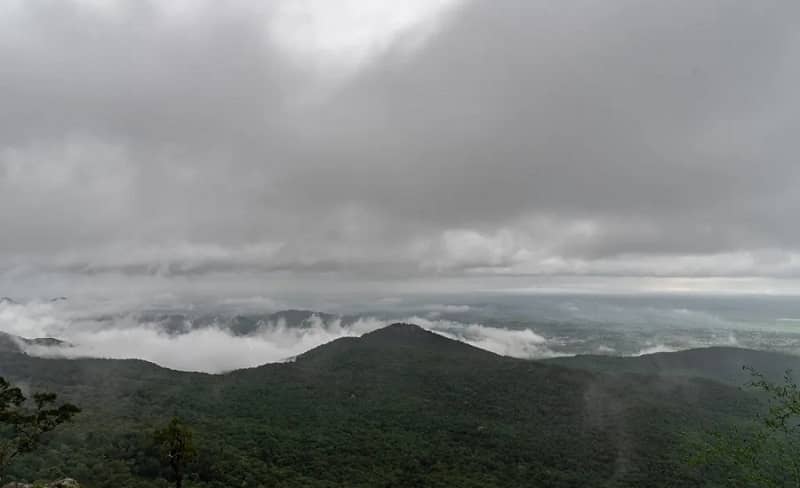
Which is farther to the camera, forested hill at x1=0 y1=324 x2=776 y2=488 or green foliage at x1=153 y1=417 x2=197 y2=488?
forested hill at x1=0 y1=324 x2=776 y2=488

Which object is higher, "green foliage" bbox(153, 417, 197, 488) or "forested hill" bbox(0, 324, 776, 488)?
"green foliage" bbox(153, 417, 197, 488)

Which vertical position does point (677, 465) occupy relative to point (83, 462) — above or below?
below

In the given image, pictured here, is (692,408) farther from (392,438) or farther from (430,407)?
(392,438)

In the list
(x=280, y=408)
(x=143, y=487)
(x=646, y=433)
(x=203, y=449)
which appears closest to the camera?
(x=143, y=487)

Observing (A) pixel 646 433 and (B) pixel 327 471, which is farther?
(A) pixel 646 433

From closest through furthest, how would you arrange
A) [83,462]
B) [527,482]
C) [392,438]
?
[83,462] → [527,482] → [392,438]

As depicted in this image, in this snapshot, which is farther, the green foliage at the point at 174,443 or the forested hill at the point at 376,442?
the forested hill at the point at 376,442

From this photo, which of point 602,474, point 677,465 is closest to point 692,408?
point 677,465

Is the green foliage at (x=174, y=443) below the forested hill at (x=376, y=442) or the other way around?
the other way around

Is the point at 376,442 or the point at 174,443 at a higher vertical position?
the point at 174,443

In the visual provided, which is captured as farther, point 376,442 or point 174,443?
point 376,442

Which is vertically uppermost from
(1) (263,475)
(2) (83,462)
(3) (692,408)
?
(2) (83,462)
